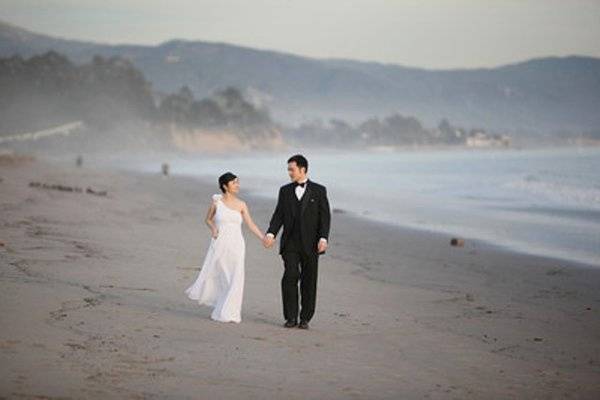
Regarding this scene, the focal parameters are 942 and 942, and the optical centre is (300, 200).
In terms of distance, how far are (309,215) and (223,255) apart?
3.41 feet

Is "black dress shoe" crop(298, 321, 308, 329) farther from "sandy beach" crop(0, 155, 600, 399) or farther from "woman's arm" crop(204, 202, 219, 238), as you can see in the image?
"woman's arm" crop(204, 202, 219, 238)

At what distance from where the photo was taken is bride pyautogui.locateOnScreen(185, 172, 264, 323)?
9.84m

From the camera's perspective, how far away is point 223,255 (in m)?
9.95

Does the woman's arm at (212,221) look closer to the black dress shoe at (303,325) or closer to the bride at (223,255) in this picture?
the bride at (223,255)

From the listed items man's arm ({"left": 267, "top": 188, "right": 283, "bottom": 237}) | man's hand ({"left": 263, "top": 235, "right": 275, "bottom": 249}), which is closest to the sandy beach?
man's hand ({"left": 263, "top": 235, "right": 275, "bottom": 249})

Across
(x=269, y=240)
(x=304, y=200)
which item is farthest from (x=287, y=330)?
(x=304, y=200)

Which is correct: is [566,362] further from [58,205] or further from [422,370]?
[58,205]

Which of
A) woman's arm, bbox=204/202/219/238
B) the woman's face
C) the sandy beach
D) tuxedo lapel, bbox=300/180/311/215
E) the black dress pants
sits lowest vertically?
the sandy beach

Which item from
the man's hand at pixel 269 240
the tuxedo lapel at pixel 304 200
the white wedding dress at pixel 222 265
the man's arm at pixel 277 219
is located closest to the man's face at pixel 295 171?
the tuxedo lapel at pixel 304 200

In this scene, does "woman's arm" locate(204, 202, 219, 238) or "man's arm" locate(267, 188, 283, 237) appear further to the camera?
"woman's arm" locate(204, 202, 219, 238)

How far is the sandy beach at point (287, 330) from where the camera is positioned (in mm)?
7211

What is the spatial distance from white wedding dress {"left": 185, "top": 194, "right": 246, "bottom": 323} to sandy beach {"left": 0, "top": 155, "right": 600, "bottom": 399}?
0.86 feet

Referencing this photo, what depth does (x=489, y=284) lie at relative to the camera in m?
13.5

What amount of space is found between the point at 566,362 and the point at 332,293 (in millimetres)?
4121
